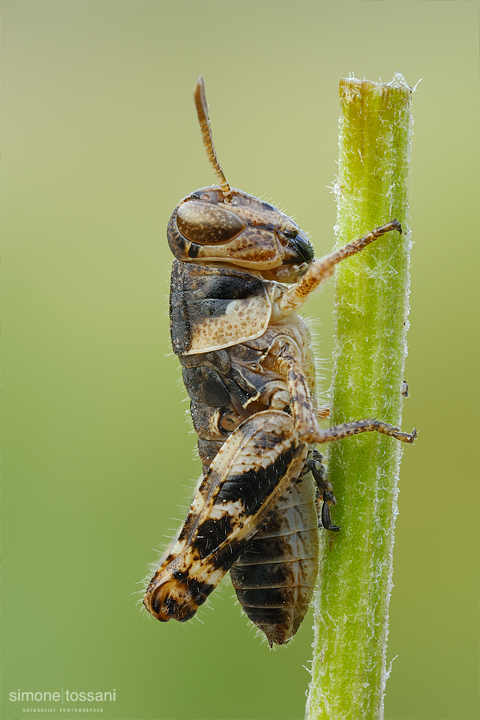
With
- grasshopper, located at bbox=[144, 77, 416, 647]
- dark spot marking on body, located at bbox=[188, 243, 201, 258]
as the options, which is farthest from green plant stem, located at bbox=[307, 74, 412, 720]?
dark spot marking on body, located at bbox=[188, 243, 201, 258]

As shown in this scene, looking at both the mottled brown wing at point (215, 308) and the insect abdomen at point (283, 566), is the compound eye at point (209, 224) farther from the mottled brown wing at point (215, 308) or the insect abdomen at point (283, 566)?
the insect abdomen at point (283, 566)

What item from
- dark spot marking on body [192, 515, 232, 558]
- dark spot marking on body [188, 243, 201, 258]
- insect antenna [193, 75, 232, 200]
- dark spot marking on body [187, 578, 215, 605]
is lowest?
dark spot marking on body [187, 578, 215, 605]

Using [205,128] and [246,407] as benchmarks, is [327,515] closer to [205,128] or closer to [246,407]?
[246,407]

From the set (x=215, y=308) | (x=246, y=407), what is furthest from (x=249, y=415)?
(x=215, y=308)

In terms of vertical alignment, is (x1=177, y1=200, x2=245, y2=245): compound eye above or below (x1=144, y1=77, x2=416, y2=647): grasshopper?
above

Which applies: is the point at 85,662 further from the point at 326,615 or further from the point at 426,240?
the point at 426,240

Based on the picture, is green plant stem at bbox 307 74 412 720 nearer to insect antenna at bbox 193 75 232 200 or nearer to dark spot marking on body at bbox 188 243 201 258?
insect antenna at bbox 193 75 232 200
